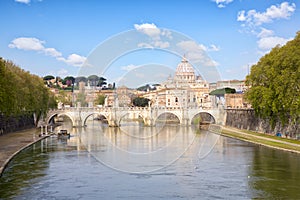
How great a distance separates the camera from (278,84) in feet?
188

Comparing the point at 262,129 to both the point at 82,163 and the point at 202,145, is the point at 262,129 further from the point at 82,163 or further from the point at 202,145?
the point at 82,163

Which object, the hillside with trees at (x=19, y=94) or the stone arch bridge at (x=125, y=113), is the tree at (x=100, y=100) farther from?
the hillside with trees at (x=19, y=94)

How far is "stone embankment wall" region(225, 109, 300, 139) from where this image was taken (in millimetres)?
59131

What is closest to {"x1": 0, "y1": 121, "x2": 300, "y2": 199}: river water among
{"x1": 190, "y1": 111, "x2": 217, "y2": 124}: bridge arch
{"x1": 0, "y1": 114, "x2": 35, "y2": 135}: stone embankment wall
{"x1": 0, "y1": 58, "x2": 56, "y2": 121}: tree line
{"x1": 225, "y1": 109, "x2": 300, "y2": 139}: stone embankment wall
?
{"x1": 225, "y1": 109, "x2": 300, "y2": 139}: stone embankment wall

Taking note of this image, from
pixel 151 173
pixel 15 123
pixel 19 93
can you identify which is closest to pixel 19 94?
pixel 19 93

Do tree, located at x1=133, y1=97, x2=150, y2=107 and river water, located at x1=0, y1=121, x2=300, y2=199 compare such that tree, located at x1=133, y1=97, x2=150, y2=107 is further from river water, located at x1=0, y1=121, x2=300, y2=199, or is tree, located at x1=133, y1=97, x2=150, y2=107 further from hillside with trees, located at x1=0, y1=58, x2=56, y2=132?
river water, located at x1=0, y1=121, x2=300, y2=199

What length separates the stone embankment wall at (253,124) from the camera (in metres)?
59.1

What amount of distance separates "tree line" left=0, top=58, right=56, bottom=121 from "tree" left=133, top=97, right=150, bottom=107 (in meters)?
17.7

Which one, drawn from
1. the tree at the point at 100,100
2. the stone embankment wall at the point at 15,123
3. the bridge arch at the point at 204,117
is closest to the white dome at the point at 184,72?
the stone embankment wall at the point at 15,123

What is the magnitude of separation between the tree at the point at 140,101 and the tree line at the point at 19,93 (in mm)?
17714

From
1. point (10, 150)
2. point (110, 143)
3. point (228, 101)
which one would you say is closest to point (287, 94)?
point (110, 143)

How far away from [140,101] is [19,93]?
36.5 metres

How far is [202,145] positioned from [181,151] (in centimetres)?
829

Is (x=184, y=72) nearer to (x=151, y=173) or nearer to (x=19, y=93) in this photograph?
(x=151, y=173)
